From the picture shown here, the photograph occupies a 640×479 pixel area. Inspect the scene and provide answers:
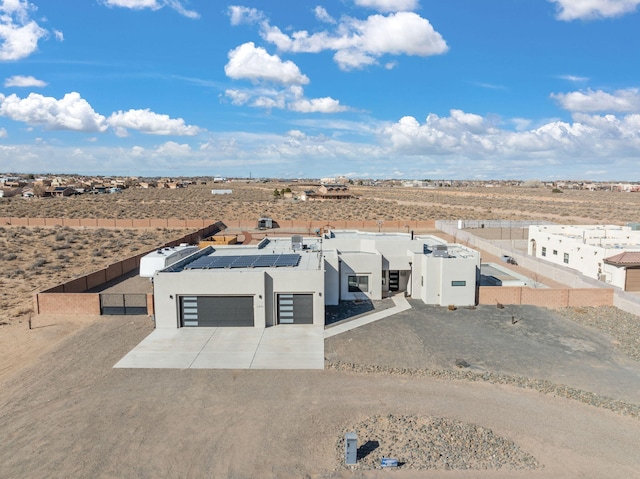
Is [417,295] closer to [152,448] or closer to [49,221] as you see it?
[152,448]

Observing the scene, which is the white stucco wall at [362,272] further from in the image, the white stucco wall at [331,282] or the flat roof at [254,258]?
the flat roof at [254,258]

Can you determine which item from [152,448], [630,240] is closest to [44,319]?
[152,448]

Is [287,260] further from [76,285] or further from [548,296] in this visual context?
[548,296]

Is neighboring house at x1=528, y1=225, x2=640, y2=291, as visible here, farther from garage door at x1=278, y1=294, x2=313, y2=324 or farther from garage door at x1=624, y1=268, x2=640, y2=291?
garage door at x1=278, y1=294, x2=313, y2=324

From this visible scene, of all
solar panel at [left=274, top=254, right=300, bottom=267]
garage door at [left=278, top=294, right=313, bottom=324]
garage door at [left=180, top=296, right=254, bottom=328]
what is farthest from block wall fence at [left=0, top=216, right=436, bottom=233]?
garage door at [left=180, top=296, right=254, bottom=328]

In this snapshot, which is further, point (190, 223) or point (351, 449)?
point (190, 223)

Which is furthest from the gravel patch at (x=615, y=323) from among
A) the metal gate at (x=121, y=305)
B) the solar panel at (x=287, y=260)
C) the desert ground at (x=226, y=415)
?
the metal gate at (x=121, y=305)

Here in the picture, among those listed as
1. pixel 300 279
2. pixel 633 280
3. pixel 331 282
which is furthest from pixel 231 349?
pixel 633 280
